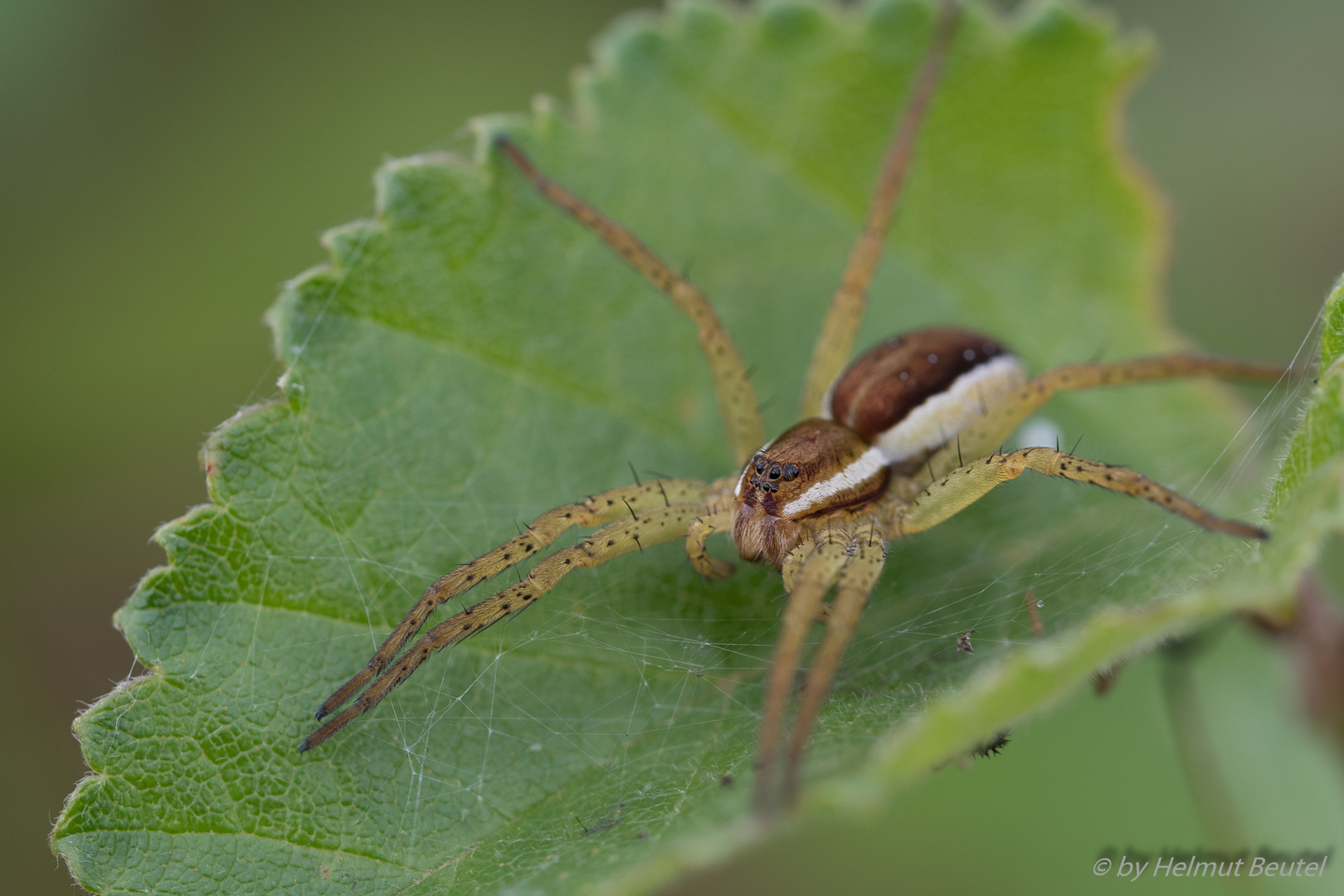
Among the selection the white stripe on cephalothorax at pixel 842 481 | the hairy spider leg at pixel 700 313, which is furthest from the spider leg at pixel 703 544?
the hairy spider leg at pixel 700 313

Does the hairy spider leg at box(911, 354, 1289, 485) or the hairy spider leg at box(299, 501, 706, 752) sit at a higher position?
the hairy spider leg at box(299, 501, 706, 752)

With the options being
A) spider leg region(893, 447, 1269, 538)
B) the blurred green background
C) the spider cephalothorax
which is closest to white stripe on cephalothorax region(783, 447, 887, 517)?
the spider cephalothorax

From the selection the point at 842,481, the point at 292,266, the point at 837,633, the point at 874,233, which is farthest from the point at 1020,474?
the point at 292,266

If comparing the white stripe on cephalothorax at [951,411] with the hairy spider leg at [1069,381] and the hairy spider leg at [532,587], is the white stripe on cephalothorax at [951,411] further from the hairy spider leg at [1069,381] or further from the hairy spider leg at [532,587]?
the hairy spider leg at [532,587]

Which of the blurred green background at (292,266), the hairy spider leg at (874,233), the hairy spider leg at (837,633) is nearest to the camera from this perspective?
the hairy spider leg at (837,633)

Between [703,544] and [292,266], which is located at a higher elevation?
[292,266]

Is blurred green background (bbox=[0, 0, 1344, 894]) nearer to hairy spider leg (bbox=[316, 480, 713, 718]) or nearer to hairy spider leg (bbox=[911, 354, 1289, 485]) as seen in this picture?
hairy spider leg (bbox=[911, 354, 1289, 485])

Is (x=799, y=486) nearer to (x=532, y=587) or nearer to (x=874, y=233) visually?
(x=532, y=587)
